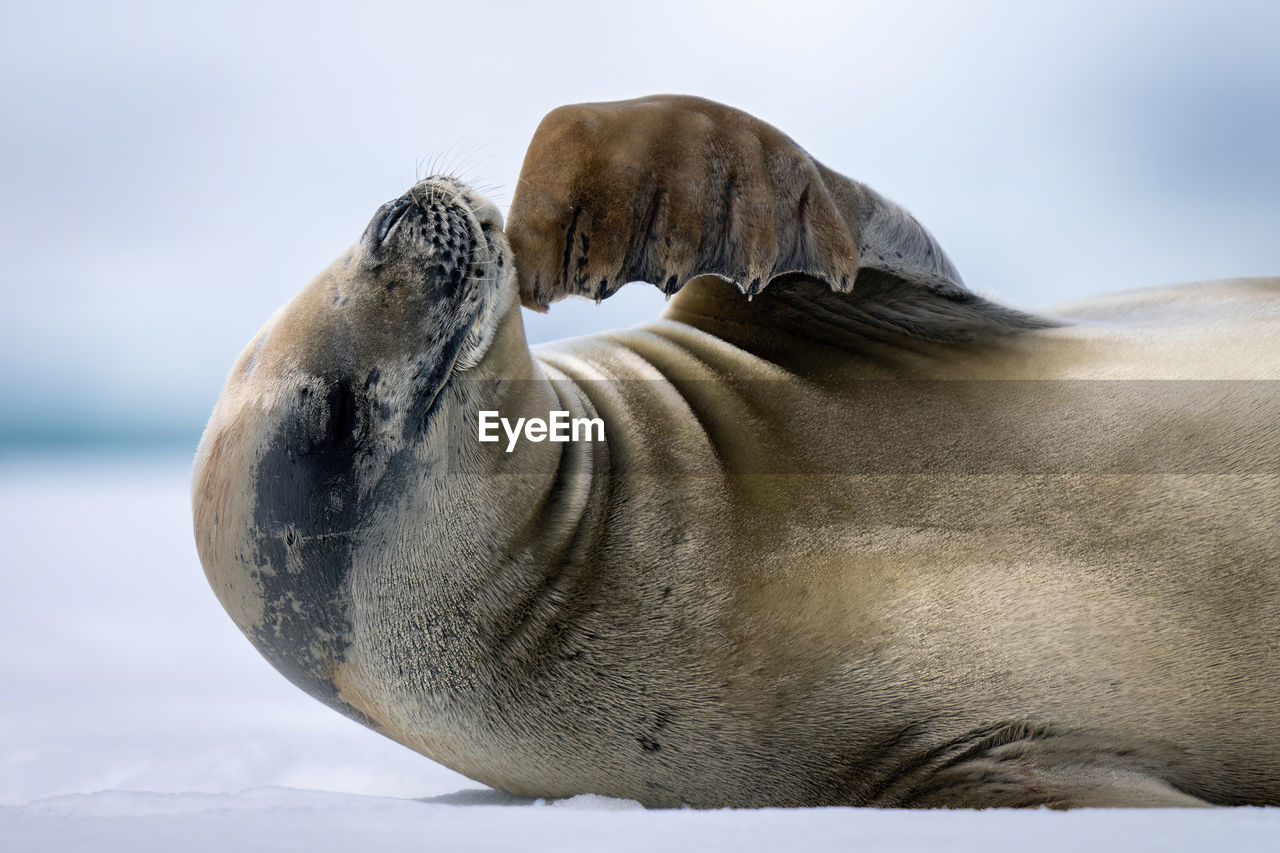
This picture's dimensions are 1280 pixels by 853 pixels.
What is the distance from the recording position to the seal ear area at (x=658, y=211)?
1.34 metres

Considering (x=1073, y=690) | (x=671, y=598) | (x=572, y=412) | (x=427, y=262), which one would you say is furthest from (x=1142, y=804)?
(x=427, y=262)

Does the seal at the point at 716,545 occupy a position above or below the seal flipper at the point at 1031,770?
above

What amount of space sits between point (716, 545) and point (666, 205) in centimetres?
45

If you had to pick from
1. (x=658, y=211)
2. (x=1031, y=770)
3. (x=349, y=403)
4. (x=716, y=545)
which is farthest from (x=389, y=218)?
(x=1031, y=770)

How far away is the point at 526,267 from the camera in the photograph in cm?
135

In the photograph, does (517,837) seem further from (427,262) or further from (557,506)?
(427,262)

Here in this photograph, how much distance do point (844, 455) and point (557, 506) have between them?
1.36ft

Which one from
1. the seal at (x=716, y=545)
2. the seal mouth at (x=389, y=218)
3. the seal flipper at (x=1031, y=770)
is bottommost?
the seal flipper at (x=1031, y=770)

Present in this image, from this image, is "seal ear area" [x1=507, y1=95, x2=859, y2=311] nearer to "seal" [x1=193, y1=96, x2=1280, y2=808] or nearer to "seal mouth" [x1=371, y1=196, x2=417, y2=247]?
"seal" [x1=193, y1=96, x2=1280, y2=808]

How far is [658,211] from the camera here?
135 centimetres

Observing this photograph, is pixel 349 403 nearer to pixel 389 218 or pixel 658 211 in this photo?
pixel 389 218

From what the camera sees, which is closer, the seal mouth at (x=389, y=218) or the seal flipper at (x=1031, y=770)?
the seal flipper at (x=1031, y=770)

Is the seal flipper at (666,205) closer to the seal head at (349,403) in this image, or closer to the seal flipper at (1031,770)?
the seal head at (349,403)

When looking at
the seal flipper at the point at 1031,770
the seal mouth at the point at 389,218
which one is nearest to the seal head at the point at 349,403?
the seal mouth at the point at 389,218
